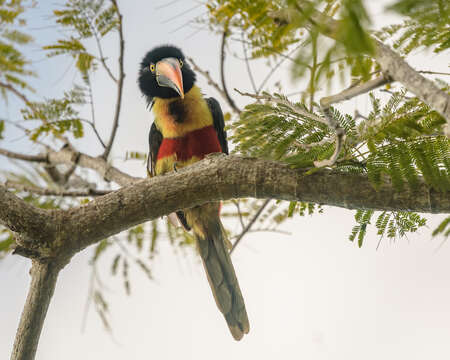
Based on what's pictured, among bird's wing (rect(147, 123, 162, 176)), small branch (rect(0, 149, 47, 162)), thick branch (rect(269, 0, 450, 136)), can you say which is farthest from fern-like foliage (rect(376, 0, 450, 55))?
small branch (rect(0, 149, 47, 162))

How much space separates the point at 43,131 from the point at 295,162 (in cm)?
255

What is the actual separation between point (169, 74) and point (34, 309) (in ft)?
6.09

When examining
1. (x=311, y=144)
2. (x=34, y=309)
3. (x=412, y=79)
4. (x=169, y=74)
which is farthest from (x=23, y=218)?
(x=412, y=79)

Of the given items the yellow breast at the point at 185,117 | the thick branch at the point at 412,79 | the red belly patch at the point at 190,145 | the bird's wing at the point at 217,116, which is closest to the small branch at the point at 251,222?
the bird's wing at the point at 217,116

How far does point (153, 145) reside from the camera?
3.41 metres

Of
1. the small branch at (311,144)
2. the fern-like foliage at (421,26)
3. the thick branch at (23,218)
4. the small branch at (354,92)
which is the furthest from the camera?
the thick branch at (23,218)

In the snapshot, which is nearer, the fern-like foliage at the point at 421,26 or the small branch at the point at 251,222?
the fern-like foliage at the point at 421,26

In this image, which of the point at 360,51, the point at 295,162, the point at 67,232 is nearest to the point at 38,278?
the point at 67,232

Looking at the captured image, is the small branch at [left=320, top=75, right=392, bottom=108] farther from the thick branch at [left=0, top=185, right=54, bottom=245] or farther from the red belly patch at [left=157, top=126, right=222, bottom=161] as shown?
the red belly patch at [left=157, top=126, right=222, bottom=161]

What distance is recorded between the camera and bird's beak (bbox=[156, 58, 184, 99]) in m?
3.20

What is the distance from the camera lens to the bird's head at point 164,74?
3.28 meters

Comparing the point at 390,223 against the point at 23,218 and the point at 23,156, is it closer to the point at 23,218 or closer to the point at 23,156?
the point at 23,218

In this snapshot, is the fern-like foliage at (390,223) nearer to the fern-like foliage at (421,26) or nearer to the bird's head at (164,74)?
the fern-like foliage at (421,26)

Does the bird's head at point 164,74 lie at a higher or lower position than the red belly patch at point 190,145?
higher
